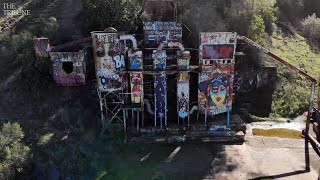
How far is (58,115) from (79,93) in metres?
2.13

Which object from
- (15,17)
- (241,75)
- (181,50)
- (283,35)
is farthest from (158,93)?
(283,35)

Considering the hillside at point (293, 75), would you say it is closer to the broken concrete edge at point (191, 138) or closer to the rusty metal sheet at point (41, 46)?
the broken concrete edge at point (191, 138)

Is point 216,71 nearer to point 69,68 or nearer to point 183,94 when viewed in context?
point 183,94

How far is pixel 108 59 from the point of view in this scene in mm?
24219

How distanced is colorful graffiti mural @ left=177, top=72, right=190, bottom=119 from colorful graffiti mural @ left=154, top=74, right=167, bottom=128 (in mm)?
853

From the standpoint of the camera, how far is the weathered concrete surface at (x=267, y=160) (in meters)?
22.8

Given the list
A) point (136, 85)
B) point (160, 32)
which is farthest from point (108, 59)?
point (160, 32)

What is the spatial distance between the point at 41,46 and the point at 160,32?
836 centimetres

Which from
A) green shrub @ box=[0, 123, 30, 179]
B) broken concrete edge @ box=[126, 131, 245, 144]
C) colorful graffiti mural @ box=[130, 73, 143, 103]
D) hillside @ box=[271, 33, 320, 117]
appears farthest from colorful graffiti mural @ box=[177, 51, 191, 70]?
green shrub @ box=[0, 123, 30, 179]

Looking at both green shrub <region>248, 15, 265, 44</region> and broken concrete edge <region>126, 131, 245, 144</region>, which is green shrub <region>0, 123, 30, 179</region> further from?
green shrub <region>248, 15, 265, 44</region>

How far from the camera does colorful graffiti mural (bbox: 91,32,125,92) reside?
23.9m

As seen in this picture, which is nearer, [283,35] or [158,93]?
[158,93]

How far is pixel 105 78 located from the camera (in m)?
24.6

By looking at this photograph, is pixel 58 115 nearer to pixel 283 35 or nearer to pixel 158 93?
pixel 158 93
